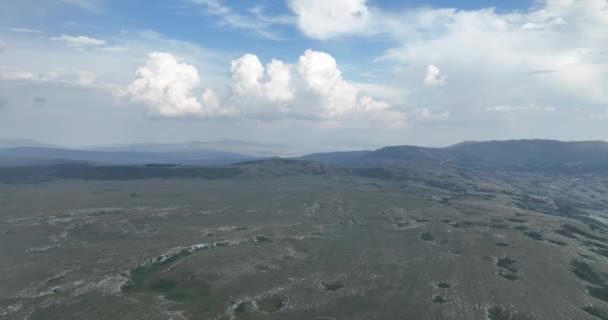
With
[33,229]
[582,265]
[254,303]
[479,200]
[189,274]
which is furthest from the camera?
[479,200]

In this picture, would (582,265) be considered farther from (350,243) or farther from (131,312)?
(131,312)

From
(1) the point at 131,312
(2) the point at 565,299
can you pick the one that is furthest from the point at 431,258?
(1) the point at 131,312

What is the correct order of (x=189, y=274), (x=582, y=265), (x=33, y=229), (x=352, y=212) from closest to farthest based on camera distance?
(x=189, y=274) → (x=582, y=265) → (x=33, y=229) → (x=352, y=212)

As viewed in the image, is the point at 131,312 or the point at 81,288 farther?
the point at 81,288

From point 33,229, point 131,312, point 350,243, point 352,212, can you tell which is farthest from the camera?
point 352,212

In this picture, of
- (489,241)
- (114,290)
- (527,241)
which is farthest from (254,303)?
(527,241)

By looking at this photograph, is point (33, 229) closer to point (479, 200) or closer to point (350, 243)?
point (350, 243)

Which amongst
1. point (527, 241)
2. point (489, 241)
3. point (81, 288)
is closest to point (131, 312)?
point (81, 288)

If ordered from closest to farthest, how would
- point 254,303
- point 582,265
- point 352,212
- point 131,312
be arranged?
point 131,312 → point 254,303 → point 582,265 → point 352,212

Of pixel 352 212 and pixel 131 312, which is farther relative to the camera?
pixel 352 212
